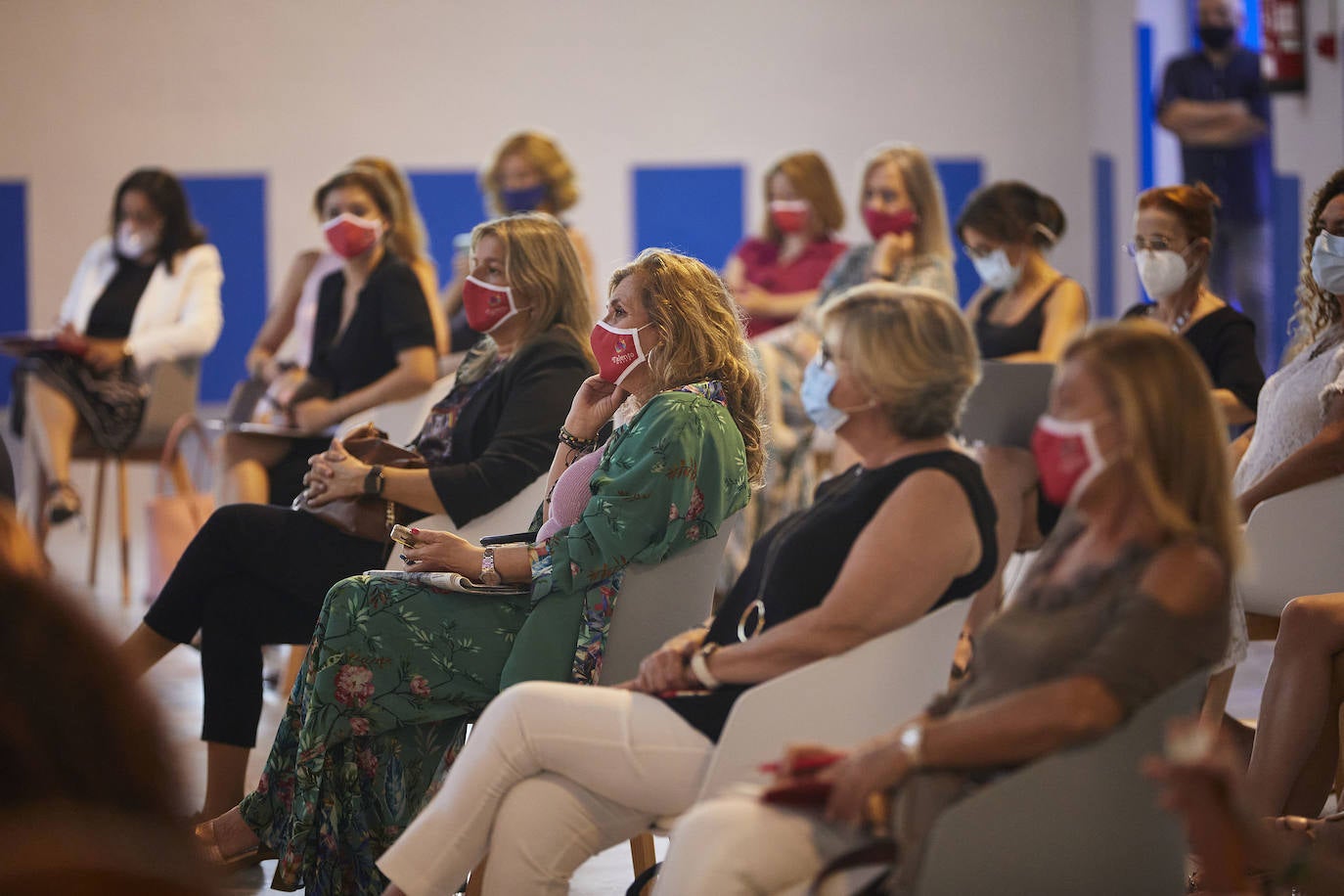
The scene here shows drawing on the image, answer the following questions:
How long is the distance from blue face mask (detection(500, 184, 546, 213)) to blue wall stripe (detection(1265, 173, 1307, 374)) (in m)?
3.01

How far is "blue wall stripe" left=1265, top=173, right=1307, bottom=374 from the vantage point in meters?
6.27

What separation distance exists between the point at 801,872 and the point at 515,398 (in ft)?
5.51

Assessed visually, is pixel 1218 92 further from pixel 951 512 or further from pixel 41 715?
pixel 41 715

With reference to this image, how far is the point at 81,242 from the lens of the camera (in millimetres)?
9531

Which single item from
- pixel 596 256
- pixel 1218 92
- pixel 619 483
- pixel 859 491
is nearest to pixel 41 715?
pixel 859 491

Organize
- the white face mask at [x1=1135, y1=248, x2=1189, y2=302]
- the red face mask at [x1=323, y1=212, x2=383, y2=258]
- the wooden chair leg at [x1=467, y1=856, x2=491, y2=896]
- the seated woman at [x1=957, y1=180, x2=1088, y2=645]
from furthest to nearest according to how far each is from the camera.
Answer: the seated woman at [x1=957, y1=180, x2=1088, y2=645], the red face mask at [x1=323, y1=212, x2=383, y2=258], the white face mask at [x1=1135, y1=248, x2=1189, y2=302], the wooden chair leg at [x1=467, y1=856, x2=491, y2=896]

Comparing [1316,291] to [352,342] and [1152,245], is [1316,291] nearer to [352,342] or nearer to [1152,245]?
[1152,245]

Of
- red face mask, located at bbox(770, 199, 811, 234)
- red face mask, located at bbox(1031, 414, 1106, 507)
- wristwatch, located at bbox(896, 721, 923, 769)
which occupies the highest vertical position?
red face mask, located at bbox(770, 199, 811, 234)

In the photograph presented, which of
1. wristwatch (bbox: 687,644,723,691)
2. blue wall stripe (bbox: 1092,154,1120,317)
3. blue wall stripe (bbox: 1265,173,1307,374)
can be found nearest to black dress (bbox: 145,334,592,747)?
wristwatch (bbox: 687,644,723,691)

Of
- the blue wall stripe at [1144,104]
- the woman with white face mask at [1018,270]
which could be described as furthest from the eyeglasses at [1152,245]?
the blue wall stripe at [1144,104]

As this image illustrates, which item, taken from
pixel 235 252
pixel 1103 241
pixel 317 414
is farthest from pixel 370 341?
pixel 1103 241

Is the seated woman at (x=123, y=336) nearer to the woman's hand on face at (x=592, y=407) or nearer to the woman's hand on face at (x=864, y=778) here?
the woman's hand on face at (x=592, y=407)

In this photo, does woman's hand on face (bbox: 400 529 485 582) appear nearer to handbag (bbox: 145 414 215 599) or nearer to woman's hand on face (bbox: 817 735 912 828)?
woman's hand on face (bbox: 817 735 912 828)

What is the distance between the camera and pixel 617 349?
2871 mm
